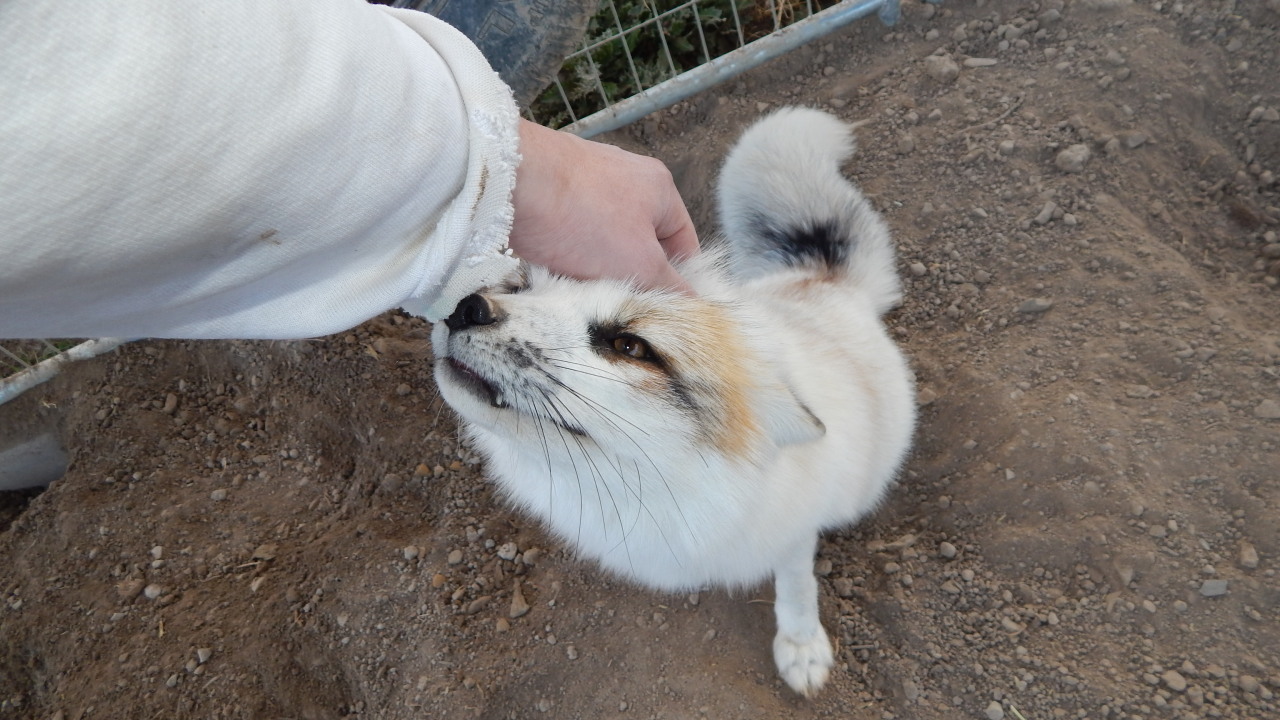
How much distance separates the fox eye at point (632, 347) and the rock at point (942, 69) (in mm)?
2302

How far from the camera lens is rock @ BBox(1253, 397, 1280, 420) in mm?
2064

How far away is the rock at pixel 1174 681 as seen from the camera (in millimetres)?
1828

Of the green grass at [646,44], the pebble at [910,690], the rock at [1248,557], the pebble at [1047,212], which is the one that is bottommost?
the pebble at [910,690]

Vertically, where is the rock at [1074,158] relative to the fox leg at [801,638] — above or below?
above

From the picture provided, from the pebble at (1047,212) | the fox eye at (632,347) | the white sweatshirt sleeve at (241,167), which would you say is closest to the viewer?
the white sweatshirt sleeve at (241,167)

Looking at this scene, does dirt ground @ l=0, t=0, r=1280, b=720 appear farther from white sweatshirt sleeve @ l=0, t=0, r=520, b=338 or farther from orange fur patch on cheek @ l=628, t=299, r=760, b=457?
white sweatshirt sleeve @ l=0, t=0, r=520, b=338

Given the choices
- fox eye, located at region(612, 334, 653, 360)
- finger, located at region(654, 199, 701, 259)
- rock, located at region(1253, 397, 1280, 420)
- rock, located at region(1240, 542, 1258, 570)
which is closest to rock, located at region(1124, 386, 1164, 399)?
rock, located at region(1253, 397, 1280, 420)

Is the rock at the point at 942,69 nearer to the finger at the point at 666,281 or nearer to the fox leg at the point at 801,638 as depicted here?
the finger at the point at 666,281

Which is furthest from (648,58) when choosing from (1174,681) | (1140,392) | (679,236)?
(1174,681)

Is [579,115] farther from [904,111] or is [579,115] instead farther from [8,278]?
[8,278]

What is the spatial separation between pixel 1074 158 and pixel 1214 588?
1.56 metres

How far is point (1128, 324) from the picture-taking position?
2387 millimetres

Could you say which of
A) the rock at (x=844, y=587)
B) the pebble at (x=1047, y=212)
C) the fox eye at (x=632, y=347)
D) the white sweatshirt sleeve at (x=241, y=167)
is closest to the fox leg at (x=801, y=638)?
the rock at (x=844, y=587)

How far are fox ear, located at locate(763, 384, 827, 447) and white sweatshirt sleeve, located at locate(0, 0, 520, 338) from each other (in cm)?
64
